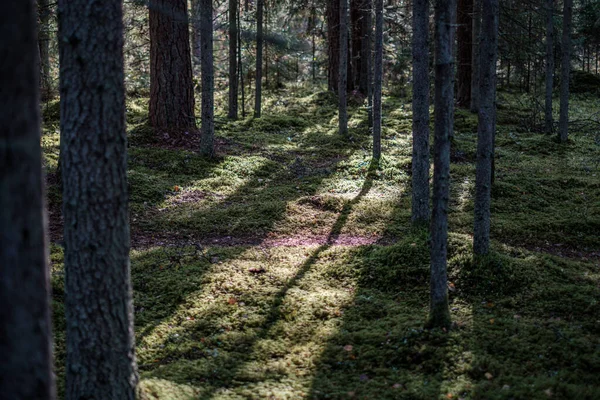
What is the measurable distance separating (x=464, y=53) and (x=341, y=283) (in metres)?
18.5

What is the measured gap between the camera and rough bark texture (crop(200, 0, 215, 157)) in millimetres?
13117

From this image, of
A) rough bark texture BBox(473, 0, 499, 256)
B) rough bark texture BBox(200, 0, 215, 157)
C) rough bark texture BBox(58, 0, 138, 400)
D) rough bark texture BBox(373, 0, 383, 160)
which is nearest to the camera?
rough bark texture BBox(58, 0, 138, 400)

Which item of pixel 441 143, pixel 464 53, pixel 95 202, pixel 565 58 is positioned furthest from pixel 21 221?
pixel 464 53

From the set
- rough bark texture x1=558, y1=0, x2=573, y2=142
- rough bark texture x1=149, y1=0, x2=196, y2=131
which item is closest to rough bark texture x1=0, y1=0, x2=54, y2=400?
rough bark texture x1=149, y1=0, x2=196, y2=131

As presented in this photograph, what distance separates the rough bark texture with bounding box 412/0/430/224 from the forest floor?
74 cm

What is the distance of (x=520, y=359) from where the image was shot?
5.62 meters

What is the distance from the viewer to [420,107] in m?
9.05

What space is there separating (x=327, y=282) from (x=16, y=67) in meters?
6.09

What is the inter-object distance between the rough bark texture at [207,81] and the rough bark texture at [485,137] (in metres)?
7.25

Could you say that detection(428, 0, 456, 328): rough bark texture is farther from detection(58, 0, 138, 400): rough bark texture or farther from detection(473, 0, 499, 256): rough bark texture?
detection(58, 0, 138, 400): rough bark texture

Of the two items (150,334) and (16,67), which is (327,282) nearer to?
(150,334)

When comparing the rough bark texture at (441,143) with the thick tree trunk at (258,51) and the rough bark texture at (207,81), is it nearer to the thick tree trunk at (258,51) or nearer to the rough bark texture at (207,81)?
the rough bark texture at (207,81)

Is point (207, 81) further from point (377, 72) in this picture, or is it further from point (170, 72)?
point (377, 72)

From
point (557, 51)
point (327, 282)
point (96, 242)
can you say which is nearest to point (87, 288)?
point (96, 242)
